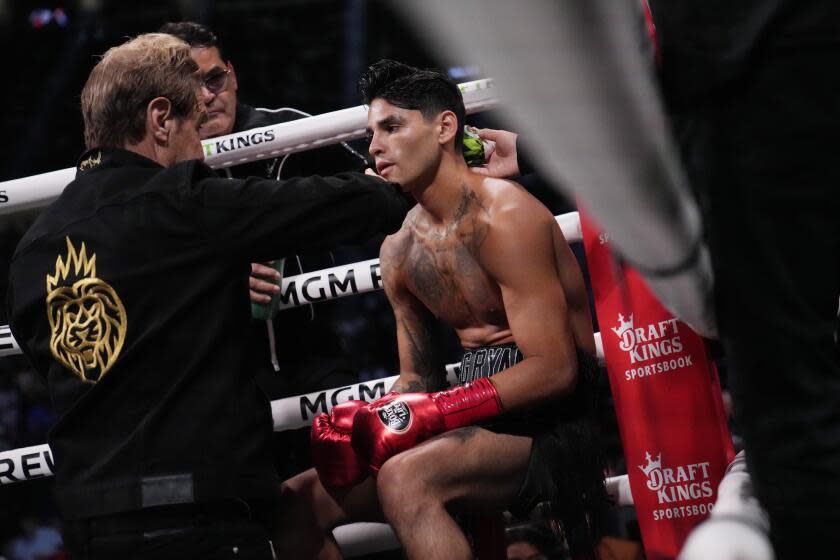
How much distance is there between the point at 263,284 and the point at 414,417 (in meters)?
0.63

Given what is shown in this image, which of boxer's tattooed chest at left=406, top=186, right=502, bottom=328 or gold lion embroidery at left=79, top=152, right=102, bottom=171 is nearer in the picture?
gold lion embroidery at left=79, top=152, right=102, bottom=171

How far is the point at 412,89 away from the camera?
2314 millimetres

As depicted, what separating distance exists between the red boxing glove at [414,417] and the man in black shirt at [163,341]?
0.29m

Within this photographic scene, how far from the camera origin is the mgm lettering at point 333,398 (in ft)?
7.67

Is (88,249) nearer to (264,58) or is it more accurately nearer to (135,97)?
(135,97)

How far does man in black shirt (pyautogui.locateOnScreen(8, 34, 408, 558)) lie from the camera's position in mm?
1594

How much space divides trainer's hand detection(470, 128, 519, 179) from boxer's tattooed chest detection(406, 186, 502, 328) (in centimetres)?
20

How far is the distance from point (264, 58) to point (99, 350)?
6194 millimetres

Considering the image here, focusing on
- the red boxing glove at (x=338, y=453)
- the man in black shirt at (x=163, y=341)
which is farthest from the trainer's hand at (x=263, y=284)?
the man in black shirt at (x=163, y=341)

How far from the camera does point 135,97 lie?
1787 millimetres

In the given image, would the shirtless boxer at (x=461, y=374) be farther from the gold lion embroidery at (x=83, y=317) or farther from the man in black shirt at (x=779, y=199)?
the man in black shirt at (x=779, y=199)

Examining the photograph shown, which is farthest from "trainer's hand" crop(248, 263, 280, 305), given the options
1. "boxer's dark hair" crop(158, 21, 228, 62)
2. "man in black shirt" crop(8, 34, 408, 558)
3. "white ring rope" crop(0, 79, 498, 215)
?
"boxer's dark hair" crop(158, 21, 228, 62)

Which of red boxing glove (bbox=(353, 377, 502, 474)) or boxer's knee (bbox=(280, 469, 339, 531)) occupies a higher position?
red boxing glove (bbox=(353, 377, 502, 474))

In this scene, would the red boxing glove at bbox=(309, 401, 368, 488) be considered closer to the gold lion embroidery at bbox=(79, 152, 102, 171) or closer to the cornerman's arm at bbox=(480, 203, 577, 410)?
the cornerman's arm at bbox=(480, 203, 577, 410)
